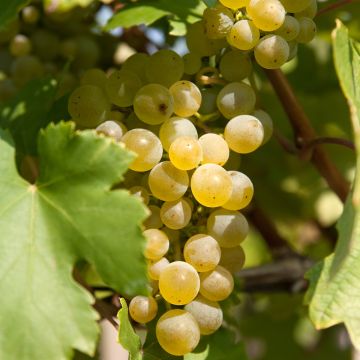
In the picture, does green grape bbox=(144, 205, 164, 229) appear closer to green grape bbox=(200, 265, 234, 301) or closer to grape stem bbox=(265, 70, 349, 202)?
green grape bbox=(200, 265, 234, 301)

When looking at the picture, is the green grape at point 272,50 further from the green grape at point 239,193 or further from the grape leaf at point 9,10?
the grape leaf at point 9,10

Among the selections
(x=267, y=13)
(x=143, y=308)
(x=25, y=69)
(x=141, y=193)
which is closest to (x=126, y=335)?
(x=143, y=308)

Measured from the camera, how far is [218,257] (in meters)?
0.78

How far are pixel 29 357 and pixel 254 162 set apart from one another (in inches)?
36.4

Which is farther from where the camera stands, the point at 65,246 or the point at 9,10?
the point at 9,10

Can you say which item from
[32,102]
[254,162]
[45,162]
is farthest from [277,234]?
[45,162]

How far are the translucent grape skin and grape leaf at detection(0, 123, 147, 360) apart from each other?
145mm

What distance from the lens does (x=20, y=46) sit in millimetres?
1200

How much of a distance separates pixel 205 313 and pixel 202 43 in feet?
1.05

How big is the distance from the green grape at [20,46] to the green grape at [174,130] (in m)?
0.48

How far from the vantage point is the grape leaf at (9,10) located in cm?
93

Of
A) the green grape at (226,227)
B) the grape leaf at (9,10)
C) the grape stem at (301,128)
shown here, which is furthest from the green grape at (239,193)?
the grape leaf at (9,10)

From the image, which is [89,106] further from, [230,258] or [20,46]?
[20,46]

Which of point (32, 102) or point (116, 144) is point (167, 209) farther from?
point (32, 102)
